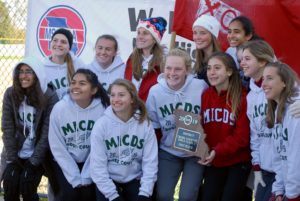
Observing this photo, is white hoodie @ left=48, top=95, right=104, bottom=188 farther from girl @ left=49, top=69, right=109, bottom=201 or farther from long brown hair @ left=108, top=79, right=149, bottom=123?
long brown hair @ left=108, top=79, right=149, bottom=123

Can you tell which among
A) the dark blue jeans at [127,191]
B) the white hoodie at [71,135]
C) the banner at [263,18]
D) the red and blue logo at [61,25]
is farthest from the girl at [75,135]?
the red and blue logo at [61,25]

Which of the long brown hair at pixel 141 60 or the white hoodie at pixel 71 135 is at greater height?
the long brown hair at pixel 141 60

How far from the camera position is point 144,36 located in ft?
14.7

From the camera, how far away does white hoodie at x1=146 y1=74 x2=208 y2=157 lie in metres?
4.12

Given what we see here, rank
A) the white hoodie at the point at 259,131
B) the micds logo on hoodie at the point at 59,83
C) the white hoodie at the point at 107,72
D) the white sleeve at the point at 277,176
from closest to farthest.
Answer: the white sleeve at the point at 277,176 → the white hoodie at the point at 259,131 → the micds logo on hoodie at the point at 59,83 → the white hoodie at the point at 107,72

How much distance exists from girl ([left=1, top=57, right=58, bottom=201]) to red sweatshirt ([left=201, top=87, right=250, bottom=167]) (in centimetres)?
144

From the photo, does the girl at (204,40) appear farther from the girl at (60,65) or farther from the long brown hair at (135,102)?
the girl at (60,65)

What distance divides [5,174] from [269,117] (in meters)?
2.33

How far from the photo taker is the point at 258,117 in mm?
3816

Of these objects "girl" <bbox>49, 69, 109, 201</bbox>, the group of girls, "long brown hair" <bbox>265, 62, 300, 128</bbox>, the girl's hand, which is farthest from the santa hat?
"long brown hair" <bbox>265, 62, 300, 128</bbox>

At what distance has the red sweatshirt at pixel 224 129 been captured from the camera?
3.91 metres

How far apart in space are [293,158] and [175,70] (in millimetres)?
1254

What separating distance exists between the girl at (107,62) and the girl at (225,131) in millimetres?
1076

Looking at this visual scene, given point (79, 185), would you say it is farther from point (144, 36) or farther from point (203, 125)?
point (144, 36)
